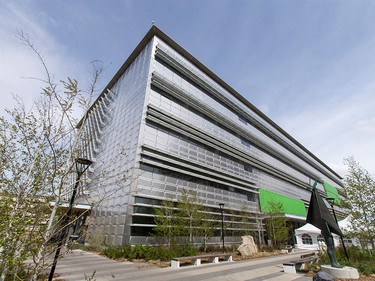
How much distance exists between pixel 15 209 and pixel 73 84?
3139 mm

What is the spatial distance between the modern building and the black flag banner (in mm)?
12905

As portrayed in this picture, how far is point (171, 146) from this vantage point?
25.1 meters

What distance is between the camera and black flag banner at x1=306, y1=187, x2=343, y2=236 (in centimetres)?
1102

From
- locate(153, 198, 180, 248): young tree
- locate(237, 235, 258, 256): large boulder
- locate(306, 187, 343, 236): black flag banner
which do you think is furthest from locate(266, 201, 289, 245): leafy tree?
locate(306, 187, 343, 236): black flag banner

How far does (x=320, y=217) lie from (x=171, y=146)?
56.5ft

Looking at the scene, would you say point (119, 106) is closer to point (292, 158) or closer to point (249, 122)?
point (249, 122)

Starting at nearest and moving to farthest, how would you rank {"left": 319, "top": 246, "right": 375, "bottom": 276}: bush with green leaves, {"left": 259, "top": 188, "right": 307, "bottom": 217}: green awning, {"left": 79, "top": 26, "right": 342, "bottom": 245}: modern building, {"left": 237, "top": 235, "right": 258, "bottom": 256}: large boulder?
1. {"left": 319, "top": 246, "right": 375, "bottom": 276}: bush with green leaves
2. {"left": 237, "top": 235, "right": 258, "bottom": 256}: large boulder
3. {"left": 79, "top": 26, "right": 342, "bottom": 245}: modern building
4. {"left": 259, "top": 188, "right": 307, "bottom": 217}: green awning

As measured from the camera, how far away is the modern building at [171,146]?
68.8ft

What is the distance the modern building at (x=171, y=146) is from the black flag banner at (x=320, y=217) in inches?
508

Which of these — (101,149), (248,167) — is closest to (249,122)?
(248,167)

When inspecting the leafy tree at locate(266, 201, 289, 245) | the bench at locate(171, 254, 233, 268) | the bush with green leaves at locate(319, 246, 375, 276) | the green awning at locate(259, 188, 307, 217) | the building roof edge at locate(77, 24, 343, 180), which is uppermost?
the building roof edge at locate(77, 24, 343, 180)

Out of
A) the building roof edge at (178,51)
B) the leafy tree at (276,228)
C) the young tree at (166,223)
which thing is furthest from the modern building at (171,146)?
the leafy tree at (276,228)

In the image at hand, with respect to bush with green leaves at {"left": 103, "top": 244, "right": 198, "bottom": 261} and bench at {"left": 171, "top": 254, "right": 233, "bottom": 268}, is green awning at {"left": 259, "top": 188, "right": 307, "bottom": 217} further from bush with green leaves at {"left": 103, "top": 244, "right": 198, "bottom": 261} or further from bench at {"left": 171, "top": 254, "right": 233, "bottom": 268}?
bush with green leaves at {"left": 103, "top": 244, "right": 198, "bottom": 261}

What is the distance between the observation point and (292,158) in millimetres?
60531
